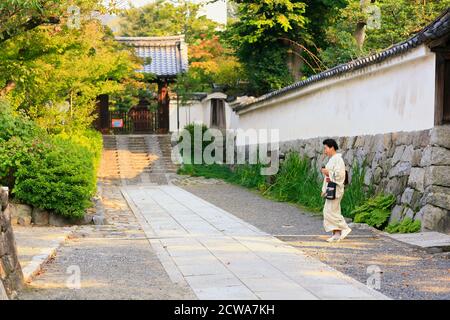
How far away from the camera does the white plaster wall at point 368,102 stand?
37.5 ft

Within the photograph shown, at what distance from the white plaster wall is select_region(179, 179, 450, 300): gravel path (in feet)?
7.65

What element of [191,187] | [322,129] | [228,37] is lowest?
[191,187]

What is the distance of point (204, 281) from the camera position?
23.9 ft

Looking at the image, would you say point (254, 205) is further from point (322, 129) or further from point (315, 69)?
point (315, 69)

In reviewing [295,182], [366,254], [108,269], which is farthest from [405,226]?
[295,182]

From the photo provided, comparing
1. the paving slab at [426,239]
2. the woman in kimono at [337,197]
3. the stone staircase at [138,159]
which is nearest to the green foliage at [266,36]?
the stone staircase at [138,159]

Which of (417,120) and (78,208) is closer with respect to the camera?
(417,120)

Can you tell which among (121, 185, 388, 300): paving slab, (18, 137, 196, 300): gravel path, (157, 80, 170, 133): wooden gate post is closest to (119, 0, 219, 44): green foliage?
(157, 80, 170, 133): wooden gate post

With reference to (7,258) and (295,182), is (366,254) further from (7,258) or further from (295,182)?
(295,182)

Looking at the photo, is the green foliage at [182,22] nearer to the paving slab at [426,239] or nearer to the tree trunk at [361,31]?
the tree trunk at [361,31]

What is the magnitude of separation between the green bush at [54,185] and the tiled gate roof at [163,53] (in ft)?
66.6
